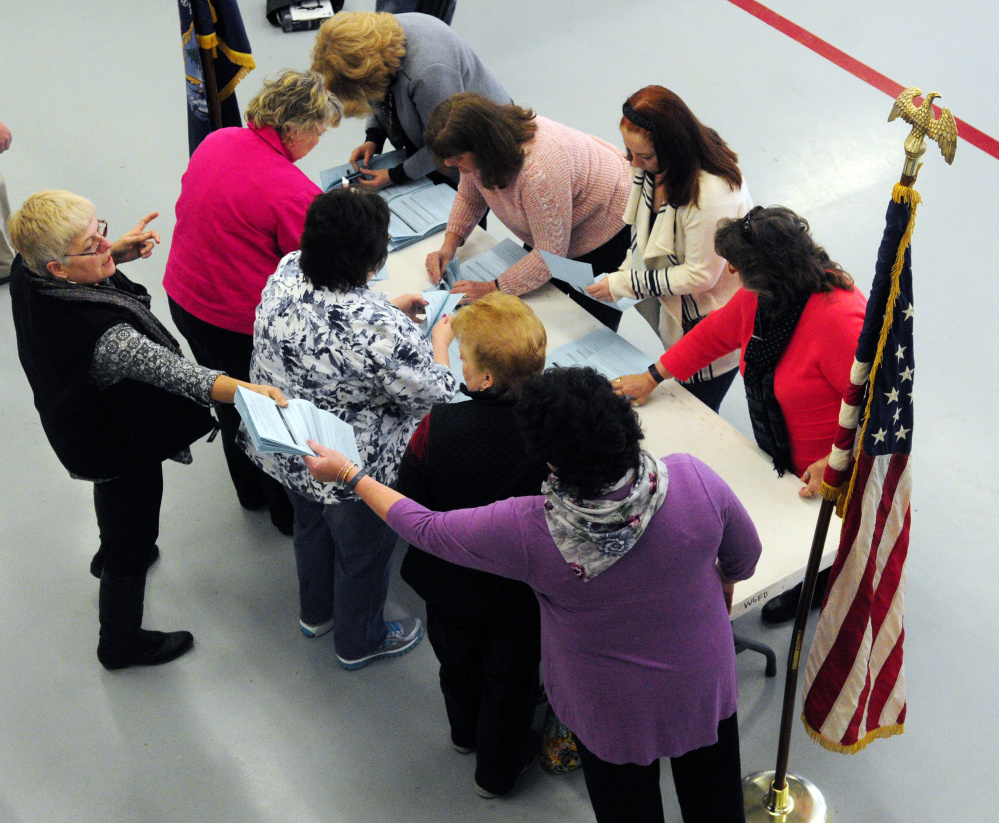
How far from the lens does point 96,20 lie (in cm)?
661

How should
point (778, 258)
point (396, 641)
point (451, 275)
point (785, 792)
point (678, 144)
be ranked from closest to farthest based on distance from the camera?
point (778, 258) < point (785, 792) < point (678, 144) < point (396, 641) < point (451, 275)

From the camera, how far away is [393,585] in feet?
11.7

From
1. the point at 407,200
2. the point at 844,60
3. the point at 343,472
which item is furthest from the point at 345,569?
the point at 844,60

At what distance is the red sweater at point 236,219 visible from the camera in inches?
119

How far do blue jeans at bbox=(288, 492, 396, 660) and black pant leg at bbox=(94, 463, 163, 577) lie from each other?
17.7 inches

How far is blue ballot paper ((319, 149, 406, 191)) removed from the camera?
4004 mm

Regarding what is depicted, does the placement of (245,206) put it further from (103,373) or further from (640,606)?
(640,606)

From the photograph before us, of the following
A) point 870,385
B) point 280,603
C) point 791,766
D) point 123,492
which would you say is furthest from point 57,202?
point 791,766

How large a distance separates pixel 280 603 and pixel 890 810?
84.0 inches

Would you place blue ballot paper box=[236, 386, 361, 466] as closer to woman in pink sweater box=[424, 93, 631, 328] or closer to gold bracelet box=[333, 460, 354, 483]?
gold bracelet box=[333, 460, 354, 483]

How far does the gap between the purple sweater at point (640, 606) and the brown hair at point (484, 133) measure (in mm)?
1377

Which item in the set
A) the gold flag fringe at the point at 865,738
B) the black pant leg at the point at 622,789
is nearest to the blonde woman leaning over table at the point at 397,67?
the black pant leg at the point at 622,789

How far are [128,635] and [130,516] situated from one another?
49cm

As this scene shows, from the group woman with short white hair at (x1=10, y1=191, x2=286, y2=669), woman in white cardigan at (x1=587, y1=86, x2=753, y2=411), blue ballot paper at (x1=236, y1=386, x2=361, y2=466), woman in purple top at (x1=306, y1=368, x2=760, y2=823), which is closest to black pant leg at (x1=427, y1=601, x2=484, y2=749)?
woman in purple top at (x1=306, y1=368, x2=760, y2=823)
